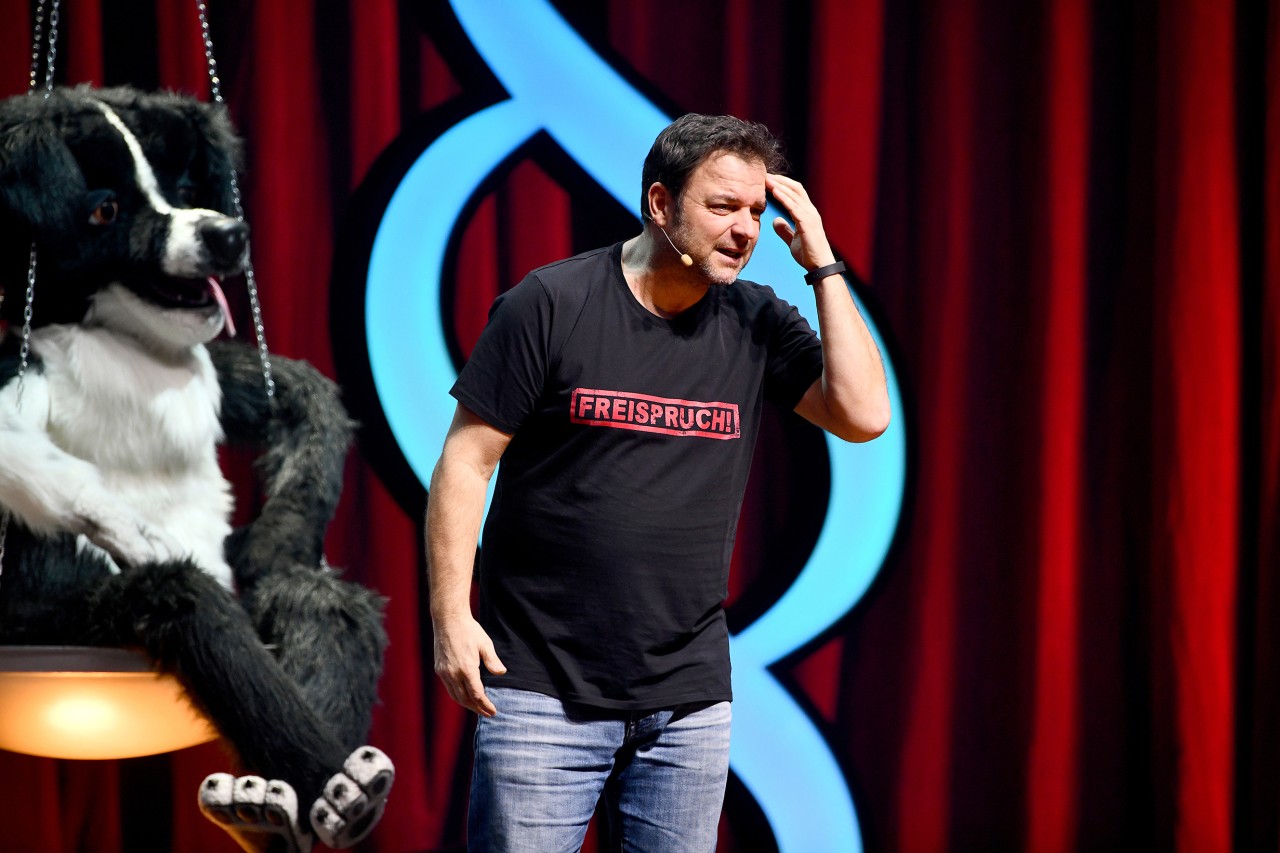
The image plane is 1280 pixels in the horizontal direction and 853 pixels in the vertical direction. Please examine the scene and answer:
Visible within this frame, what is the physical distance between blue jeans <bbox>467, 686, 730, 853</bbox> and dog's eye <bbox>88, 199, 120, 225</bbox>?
78 cm

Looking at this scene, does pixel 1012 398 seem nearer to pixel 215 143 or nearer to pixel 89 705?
pixel 215 143

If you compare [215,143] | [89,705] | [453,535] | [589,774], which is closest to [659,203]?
[453,535]

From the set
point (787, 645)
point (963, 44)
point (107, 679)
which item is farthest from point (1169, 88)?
point (107, 679)

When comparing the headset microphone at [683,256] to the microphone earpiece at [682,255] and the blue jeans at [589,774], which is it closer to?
the microphone earpiece at [682,255]

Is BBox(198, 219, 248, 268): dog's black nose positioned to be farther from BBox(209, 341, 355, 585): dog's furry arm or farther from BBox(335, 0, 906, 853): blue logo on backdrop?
BBox(335, 0, 906, 853): blue logo on backdrop

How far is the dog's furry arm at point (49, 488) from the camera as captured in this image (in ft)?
5.04

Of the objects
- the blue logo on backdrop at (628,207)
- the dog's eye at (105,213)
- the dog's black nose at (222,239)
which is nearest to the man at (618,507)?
the dog's black nose at (222,239)

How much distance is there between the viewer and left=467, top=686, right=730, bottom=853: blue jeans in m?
1.27

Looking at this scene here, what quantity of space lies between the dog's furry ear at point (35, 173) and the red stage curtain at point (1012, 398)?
0.75 m

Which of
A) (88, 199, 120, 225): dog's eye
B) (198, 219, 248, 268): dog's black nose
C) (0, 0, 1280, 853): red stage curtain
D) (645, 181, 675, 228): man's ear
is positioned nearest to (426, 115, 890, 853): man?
(645, 181, 675, 228): man's ear

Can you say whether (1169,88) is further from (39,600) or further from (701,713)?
(39,600)

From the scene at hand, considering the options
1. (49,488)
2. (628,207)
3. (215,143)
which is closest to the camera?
(49,488)

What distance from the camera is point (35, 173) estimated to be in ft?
A: 5.08

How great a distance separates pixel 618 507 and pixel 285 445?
0.70m
